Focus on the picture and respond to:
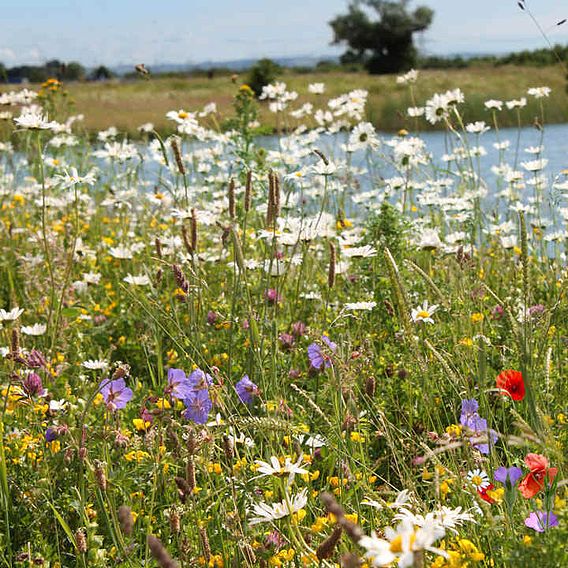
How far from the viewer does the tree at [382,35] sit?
4969 centimetres

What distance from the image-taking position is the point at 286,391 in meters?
2.29

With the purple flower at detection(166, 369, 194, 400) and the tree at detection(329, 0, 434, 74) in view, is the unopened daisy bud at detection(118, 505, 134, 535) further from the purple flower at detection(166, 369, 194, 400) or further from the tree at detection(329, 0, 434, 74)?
the tree at detection(329, 0, 434, 74)

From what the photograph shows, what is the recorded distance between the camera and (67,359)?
2.68 meters

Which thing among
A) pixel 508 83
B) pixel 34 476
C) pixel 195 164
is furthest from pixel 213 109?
pixel 508 83

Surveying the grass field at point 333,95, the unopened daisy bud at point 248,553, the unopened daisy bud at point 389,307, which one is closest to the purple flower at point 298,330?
the unopened daisy bud at point 389,307

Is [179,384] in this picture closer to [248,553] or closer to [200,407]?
[200,407]

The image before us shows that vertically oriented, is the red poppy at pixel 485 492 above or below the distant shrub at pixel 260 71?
below

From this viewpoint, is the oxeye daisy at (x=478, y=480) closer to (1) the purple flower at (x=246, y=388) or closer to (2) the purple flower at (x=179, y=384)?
(1) the purple flower at (x=246, y=388)

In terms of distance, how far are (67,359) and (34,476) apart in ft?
3.05

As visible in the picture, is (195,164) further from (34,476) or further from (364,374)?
(34,476)

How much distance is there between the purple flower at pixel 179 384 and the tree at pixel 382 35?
160ft

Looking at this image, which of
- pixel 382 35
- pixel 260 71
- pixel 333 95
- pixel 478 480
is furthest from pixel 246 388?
pixel 382 35

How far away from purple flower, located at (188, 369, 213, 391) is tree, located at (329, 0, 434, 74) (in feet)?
160

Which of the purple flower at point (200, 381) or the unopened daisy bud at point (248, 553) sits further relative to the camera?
the purple flower at point (200, 381)
